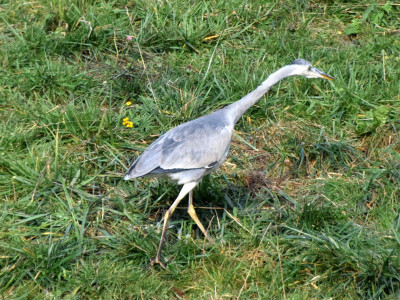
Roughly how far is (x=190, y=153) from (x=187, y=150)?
0.12ft

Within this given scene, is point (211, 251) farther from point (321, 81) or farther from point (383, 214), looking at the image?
point (321, 81)

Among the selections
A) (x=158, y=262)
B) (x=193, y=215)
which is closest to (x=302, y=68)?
(x=193, y=215)

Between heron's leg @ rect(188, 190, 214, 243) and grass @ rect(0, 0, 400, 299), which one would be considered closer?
grass @ rect(0, 0, 400, 299)

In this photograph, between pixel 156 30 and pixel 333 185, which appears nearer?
pixel 333 185

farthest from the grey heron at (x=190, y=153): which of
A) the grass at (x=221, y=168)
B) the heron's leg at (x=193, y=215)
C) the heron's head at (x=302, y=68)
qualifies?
the grass at (x=221, y=168)

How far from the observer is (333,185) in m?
5.21

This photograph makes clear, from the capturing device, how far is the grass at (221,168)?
4223mm

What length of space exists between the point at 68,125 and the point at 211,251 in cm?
188

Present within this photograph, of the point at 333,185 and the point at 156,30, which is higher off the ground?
the point at 156,30

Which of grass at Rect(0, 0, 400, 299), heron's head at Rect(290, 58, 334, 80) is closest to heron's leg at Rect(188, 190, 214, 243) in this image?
grass at Rect(0, 0, 400, 299)

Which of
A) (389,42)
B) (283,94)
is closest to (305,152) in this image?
(283,94)

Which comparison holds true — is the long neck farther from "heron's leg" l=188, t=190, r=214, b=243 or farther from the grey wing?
"heron's leg" l=188, t=190, r=214, b=243

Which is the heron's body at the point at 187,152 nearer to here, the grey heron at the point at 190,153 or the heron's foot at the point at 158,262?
the grey heron at the point at 190,153

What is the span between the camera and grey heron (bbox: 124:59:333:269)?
4555mm
